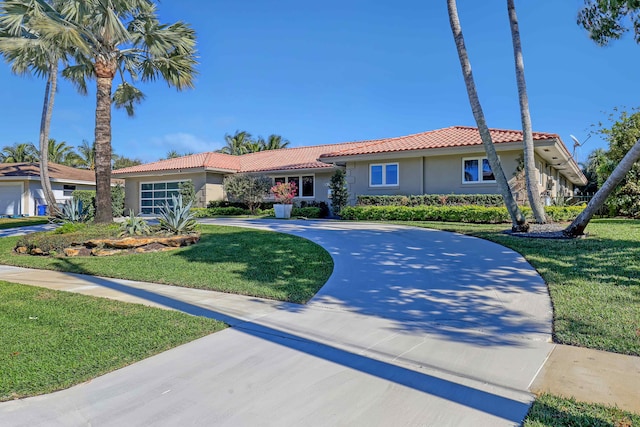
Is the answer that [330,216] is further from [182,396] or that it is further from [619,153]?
[182,396]

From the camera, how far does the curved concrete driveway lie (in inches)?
108

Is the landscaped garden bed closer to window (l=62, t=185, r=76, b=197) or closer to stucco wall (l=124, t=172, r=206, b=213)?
stucco wall (l=124, t=172, r=206, b=213)

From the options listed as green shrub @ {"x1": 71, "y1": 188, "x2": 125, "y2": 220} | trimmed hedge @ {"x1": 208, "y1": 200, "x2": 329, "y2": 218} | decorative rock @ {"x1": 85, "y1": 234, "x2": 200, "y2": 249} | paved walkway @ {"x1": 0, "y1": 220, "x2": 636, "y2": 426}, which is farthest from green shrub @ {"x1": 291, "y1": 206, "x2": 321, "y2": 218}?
paved walkway @ {"x1": 0, "y1": 220, "x2": 636, "y2": 426}

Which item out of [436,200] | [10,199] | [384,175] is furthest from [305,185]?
[10,199]

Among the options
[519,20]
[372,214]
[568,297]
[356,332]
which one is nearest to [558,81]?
[519,20]

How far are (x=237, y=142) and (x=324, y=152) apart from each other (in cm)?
2158

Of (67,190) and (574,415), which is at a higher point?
(67,190)

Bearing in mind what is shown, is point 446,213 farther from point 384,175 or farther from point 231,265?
point 231,265

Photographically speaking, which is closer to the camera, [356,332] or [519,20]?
[356,332]

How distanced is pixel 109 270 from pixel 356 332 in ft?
20.2

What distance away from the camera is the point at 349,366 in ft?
11.5

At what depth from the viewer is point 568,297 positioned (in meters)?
5.34

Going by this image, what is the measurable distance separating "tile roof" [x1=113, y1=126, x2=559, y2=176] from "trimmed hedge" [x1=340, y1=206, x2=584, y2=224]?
287cm

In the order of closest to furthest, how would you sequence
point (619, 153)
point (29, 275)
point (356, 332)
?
1. point (356, 332)
2. point (29, 275)
3. point (619, 153)
